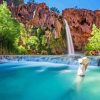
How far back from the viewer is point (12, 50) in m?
39.3

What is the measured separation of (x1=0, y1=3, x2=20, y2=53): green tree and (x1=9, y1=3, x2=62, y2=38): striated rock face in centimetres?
1111

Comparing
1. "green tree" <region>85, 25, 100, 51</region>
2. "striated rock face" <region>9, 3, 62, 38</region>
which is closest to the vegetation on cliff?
"striated rock face" <region>9, 3, 62, 38</region>

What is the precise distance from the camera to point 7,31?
121ft

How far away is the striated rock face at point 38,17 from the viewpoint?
165 feet

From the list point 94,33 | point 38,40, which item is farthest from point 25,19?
point 94,33

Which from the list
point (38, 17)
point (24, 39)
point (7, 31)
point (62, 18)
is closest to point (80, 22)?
point (62, 18)

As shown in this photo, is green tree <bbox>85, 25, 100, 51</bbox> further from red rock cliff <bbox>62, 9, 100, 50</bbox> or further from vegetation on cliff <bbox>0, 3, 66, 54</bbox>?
vegetation on cliff <bbox>0, 3, 66, 54</bbox>

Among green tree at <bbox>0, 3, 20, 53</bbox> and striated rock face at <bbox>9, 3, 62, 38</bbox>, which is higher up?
striated rock face at <bbox>9, 3, 62, 38</bbox>

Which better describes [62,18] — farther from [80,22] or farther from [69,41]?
[69,41]

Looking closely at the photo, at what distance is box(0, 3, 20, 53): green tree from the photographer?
121ft

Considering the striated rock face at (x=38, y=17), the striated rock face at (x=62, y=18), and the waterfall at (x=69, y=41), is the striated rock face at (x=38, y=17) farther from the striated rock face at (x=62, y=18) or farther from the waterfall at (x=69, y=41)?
the waterfall at (x=69, y=41)

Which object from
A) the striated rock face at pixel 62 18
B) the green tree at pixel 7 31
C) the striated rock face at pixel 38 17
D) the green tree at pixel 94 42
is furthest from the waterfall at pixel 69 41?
the green tree at pixel 7 31

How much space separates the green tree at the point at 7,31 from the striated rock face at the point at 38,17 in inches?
437

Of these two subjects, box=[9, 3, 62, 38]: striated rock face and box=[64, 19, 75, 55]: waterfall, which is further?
box=[64, 19, 75, 55]: waterfall
